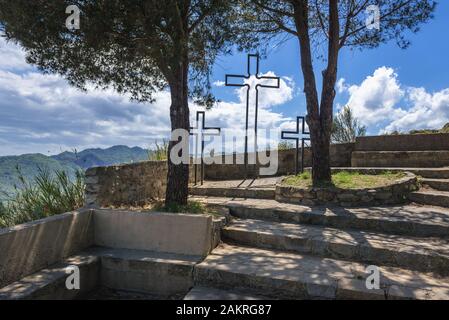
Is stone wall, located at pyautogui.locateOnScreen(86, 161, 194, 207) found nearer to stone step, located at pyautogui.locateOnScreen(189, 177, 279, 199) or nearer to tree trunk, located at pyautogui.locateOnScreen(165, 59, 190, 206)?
stone step, located at pyautogui.locateOnScreen(189, 177, 279, 199)

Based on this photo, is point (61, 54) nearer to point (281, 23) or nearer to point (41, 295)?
point (41, 295)

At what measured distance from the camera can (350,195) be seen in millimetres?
5547

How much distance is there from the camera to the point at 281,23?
7.02 metres

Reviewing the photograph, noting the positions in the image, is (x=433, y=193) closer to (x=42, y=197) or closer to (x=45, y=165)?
(x=42, y=197)

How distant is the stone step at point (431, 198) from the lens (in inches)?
217

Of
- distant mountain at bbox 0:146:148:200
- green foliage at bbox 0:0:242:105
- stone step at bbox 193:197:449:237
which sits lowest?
stone step at bbox 193:197:449:237

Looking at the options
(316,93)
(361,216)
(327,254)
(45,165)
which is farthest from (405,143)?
(45,165)

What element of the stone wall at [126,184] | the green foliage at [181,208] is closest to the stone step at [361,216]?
the green foliage at [181,208]

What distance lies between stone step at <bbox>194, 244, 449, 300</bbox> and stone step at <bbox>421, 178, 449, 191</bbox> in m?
3.21

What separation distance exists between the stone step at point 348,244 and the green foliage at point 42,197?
2.87 metres

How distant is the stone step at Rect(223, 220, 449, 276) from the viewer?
12.2 ft

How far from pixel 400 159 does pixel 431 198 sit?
2326 mm

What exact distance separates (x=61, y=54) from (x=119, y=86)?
1.08m

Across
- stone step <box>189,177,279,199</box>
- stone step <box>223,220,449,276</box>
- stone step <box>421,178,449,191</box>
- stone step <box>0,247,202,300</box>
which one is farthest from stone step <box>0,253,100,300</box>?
stone step <box>421,178,449,191</box>
